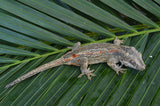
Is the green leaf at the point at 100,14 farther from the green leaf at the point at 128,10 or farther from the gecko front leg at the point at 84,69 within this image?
the gecko front leg at the point at 84,69

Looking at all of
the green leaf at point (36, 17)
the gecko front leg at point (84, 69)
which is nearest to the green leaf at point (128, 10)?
the green leaf at point (36, 17)

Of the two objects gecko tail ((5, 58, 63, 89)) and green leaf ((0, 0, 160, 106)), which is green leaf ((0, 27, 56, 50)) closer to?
green leaf ((0, 0, 160, 106))

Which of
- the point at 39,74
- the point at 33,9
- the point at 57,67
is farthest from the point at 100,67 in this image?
the point at 33,9

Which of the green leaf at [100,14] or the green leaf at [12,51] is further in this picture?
the green leaf at [100,14]

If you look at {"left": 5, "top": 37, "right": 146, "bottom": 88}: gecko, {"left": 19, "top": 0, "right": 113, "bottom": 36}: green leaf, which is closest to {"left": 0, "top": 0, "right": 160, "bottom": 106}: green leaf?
{"left": 19, "top": 0, "right": 113, "bottom": 36}: green leaf

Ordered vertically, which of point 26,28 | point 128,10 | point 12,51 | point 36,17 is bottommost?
point 12,51

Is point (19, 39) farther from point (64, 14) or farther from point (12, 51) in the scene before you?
point (64, 14)

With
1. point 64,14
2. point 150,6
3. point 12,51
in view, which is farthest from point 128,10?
point 12,51
